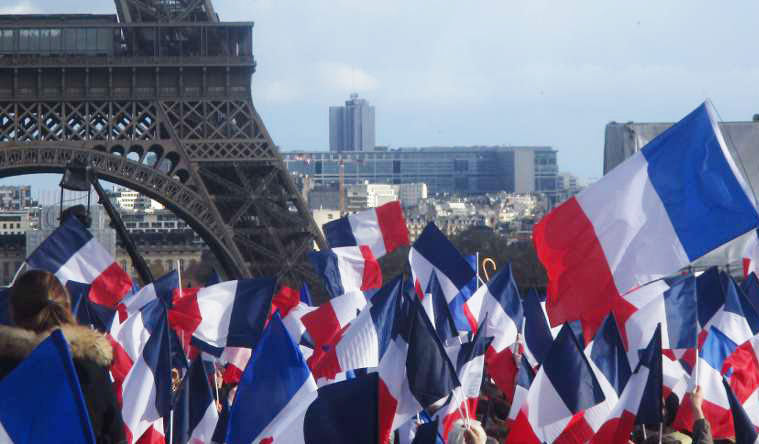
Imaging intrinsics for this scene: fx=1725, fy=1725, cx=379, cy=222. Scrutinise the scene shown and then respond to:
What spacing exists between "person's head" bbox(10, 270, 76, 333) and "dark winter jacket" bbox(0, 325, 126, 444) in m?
0.05

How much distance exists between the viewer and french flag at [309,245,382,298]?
16.4 m

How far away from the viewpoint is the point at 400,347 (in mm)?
9297

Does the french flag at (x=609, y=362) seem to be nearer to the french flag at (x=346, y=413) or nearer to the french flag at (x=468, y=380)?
the french flag at (x=468, y=380)

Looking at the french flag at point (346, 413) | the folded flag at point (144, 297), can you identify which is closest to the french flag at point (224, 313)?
the folded flag at point (144, 297)

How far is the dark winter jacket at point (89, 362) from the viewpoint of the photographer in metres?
6.35

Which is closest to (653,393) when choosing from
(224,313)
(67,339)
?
(67,339)

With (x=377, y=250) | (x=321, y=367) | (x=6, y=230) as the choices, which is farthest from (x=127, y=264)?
(x=321, y=367)

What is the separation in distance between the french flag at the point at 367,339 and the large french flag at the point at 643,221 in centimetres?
138

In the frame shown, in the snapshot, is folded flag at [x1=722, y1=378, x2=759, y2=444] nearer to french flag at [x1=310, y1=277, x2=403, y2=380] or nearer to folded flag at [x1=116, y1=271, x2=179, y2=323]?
french flag at [x1=310, y1=277, x2=403, y2=380]

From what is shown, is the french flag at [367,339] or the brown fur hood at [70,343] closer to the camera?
the brown fur hood at [70,343]

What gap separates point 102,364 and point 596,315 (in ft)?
10.9

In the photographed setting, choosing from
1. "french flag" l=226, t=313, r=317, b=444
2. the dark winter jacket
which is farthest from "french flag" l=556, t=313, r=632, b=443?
the dark winter jacket

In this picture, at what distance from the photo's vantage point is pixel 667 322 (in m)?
11.9

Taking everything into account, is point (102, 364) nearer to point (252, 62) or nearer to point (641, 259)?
point (641, 259)
